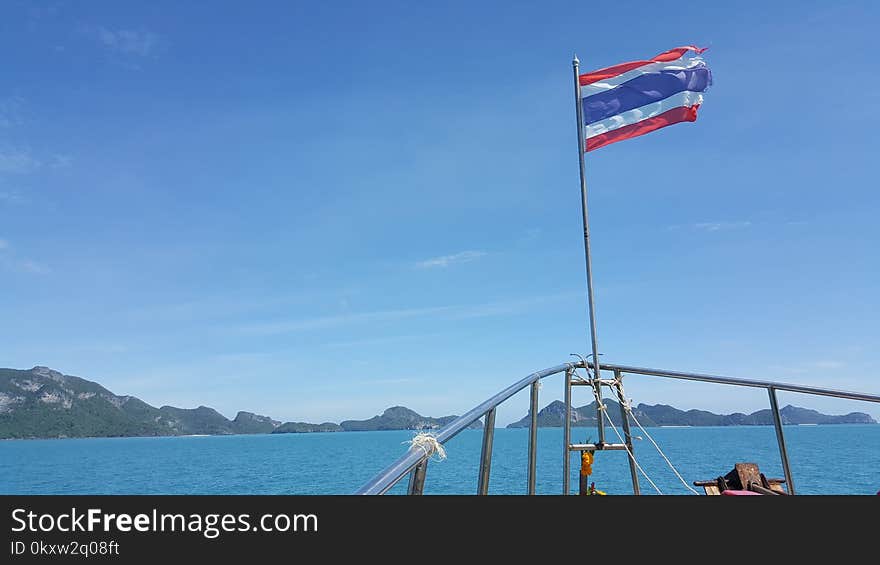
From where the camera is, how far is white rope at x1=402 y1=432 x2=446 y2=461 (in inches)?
91.7

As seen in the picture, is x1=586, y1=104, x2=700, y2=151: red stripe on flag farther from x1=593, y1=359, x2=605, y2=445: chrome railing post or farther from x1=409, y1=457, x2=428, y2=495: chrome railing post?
x1=409, y1=457, x2=428, y2=495: chrome railing post

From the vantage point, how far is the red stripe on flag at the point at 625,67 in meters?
7.47

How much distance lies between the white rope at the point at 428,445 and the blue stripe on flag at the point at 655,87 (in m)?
5.84

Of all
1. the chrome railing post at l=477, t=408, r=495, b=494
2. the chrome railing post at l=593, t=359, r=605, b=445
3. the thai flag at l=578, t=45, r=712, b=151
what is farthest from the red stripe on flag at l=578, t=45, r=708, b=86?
the chrome railing post at l=477, t=408, r=495, b=494

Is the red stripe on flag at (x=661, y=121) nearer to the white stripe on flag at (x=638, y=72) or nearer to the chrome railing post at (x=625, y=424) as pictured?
the white stripe on flag at (x=638, y=72)

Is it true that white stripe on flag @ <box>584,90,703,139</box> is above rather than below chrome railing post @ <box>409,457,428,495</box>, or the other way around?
above

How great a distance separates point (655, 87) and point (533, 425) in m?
4.97

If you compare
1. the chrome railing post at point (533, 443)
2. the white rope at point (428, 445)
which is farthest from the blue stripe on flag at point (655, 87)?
the white rope at point (428, 445)
